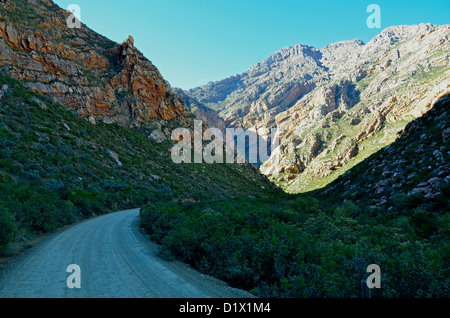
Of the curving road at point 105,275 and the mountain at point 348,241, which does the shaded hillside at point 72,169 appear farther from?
the mountain at point 348,241

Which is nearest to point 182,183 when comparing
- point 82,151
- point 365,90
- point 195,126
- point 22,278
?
point 82,151

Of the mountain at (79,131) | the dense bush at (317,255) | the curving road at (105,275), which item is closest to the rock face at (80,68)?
the mountain at (79,131)

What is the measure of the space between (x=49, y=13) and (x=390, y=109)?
119m

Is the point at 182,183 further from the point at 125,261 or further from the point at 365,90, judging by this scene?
the point at 365,90

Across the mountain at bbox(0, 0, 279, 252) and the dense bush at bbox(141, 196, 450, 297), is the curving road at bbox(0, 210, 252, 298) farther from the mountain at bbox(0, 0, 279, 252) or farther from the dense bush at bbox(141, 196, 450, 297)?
the mountain at bbox(0, 0, 279, 252)

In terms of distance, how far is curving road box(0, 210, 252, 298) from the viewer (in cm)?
541

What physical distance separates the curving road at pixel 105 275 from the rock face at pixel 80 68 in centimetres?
4225

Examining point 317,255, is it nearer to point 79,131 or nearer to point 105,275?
point 105,275

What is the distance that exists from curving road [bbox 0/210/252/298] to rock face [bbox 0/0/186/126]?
42251mm

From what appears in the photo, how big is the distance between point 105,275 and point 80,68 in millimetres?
56561

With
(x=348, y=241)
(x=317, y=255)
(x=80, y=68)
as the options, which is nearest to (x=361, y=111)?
(x=80, y=68)

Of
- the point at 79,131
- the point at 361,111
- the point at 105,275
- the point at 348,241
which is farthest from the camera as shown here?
the point at 361,111

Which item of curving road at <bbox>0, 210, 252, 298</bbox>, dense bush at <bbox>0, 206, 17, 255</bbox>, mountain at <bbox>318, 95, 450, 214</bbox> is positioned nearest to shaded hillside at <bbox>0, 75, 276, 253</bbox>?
dense bush at <bbox>0, 206, 17, 255</bbox>

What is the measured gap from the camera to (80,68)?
5003 cm
